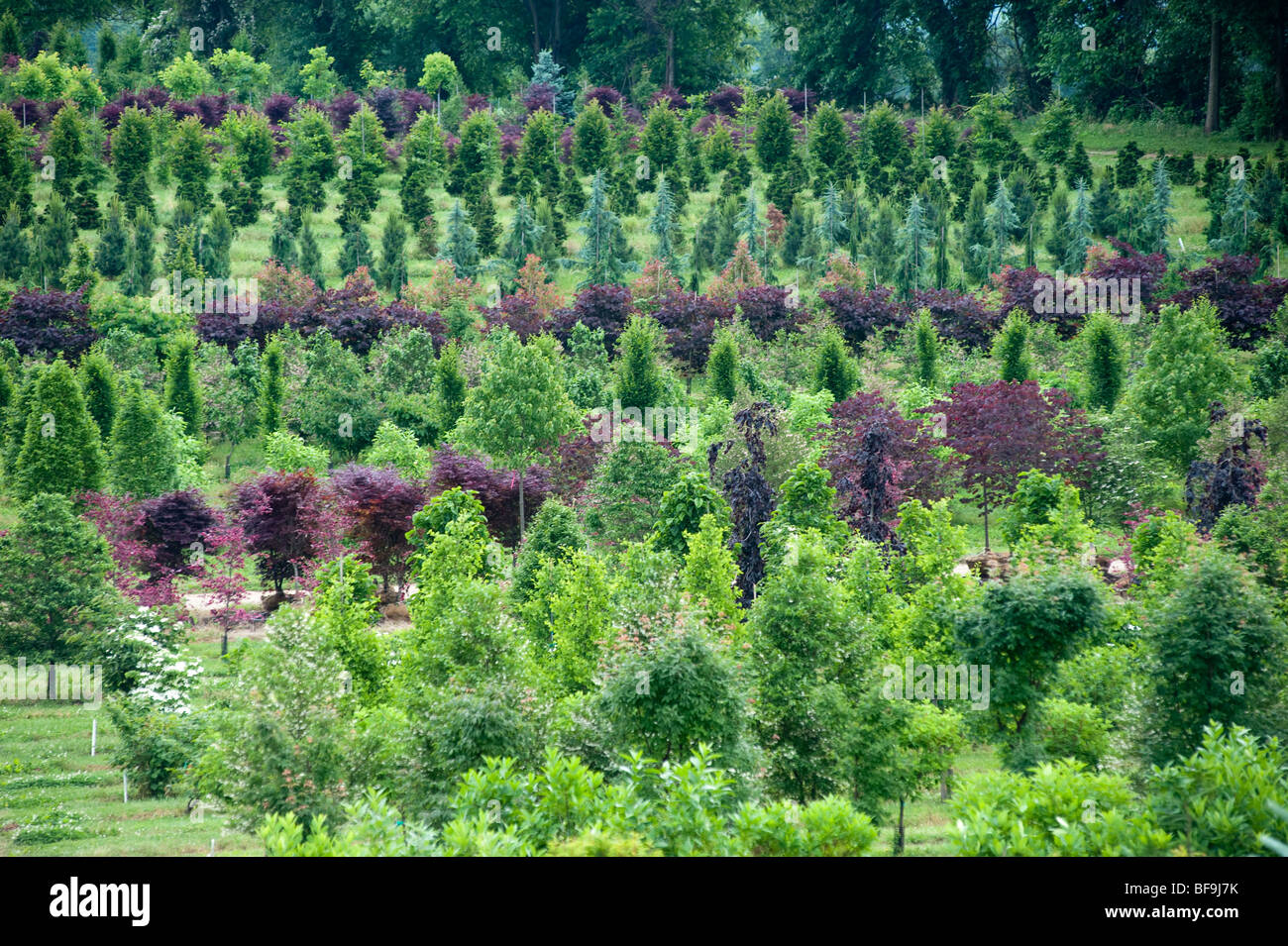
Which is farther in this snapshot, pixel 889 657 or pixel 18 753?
pixel 18 753

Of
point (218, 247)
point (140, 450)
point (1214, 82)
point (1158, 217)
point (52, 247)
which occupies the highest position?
point (1214, 82)

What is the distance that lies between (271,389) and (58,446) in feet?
31.8

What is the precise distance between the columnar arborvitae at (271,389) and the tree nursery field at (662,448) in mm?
180

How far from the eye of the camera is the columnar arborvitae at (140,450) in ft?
129

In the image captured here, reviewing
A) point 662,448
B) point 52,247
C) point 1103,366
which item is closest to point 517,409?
point 662,448

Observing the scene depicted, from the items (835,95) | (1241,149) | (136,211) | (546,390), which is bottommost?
(546,390)

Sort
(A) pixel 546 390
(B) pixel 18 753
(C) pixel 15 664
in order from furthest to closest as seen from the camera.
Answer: (A) pixel 546 390
(C) pixel 15 664
(B) pixel 18 753

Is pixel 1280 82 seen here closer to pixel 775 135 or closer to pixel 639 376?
pixel 775 135

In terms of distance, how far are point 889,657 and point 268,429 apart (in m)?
28.4

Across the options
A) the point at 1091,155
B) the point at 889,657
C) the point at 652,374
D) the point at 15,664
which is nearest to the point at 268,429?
the point at 652,374

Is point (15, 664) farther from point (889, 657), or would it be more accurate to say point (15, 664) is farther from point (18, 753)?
point (889, 657)

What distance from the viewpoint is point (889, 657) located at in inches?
1007

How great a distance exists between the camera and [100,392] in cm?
4378

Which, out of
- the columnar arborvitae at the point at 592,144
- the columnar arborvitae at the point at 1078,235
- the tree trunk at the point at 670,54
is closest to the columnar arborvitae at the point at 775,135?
the columnar arborvitae at the point at 592,144
